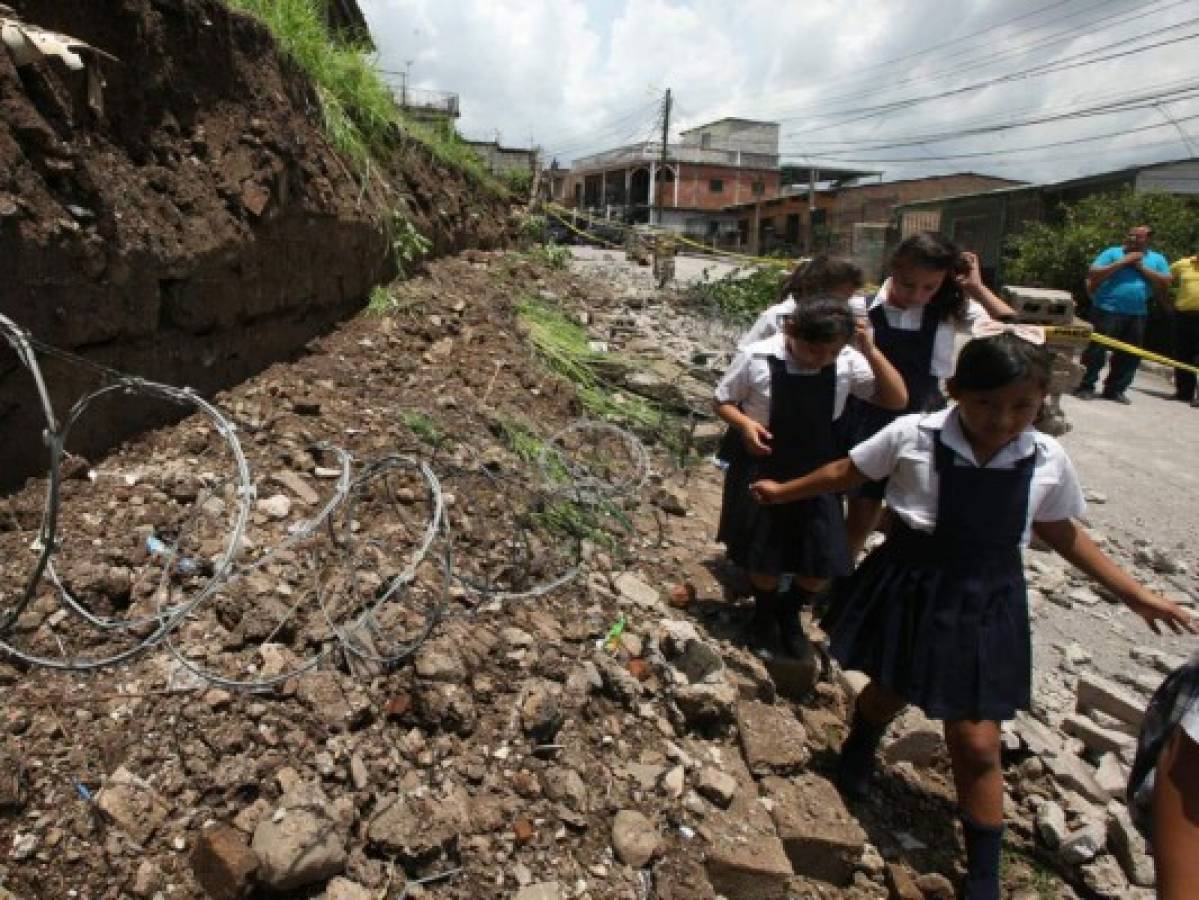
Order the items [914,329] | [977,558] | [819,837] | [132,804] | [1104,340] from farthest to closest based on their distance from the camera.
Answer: [1104,340] → [914,329] → [819,837] → [977,558] → [132,804]

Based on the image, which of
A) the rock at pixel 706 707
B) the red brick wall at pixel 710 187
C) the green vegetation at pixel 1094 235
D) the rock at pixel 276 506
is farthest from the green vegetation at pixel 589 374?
the red brick wall at pixel 710 187

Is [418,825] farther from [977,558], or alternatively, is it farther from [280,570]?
[977,558]

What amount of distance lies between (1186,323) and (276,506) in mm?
9050

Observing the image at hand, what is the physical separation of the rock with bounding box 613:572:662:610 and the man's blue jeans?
6681mm

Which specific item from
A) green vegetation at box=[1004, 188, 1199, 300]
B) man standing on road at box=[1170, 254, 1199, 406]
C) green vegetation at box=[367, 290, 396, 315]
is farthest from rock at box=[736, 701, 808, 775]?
green vegetation at box=[1004, 188, 1199, 300]

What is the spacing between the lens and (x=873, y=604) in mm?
2611

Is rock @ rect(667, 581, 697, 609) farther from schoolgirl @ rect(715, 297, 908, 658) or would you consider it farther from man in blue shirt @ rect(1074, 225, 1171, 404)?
man in blue shirt @ rect(1074, 225, 1171, 404)

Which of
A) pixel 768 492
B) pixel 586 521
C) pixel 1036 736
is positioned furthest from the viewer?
pixel 586 521

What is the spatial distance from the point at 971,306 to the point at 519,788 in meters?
2.64

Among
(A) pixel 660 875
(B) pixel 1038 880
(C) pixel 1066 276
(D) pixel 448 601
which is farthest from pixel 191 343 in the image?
(C) pixel 1066 276

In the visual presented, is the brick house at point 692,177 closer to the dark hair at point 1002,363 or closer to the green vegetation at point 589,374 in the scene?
the green vegetation at point 589,374

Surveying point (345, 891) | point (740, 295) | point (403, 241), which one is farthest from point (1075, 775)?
point (740, 295)

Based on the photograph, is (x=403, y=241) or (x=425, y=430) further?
(x=403, y=241)

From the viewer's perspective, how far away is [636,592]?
3.57 metres
